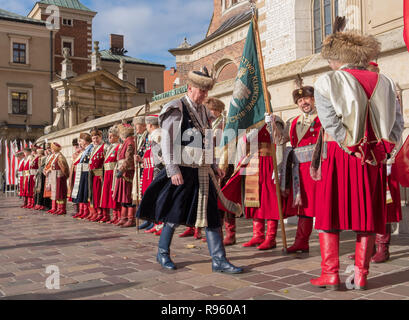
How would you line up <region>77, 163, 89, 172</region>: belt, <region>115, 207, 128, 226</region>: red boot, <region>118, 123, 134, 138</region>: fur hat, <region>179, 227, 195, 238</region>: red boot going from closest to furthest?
1. <region>179, 227, 195, 238</region>: red boot
2. <region>115, 207, 128, 226</region>: red boot
3. <region>118, 123, 134, 138</region>: fur hat
4. <region>77, 163, 89, 172</region>: belt

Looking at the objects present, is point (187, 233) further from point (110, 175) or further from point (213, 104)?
point (110, 175)

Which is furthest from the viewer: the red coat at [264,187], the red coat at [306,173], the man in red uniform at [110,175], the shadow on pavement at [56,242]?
the man in red uniform at [110,175]

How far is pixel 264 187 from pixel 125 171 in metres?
3.65

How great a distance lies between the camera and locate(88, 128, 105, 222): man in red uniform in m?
9.52

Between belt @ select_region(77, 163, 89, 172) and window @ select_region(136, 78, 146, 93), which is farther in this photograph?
window @ select_region(136, 78, 146, 93)

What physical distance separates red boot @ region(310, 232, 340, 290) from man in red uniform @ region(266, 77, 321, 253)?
3.88ft

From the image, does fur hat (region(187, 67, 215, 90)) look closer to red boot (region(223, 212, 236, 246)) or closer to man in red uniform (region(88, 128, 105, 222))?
red boot (region(223, 212, 236, 246))

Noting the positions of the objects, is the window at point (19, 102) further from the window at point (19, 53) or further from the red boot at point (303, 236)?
the red boot at point (303, 236)

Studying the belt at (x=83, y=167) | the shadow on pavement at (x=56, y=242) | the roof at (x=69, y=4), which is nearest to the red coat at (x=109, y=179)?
the belt at (x=83, y=167)

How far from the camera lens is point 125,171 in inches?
332

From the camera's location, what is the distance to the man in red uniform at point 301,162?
4.89m

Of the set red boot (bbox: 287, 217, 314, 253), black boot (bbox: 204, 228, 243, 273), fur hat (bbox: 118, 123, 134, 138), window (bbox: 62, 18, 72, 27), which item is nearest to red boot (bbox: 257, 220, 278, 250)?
red boot (bbox: 287, 217, 314, 253)

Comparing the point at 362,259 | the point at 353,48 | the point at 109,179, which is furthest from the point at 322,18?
the point at 362,259

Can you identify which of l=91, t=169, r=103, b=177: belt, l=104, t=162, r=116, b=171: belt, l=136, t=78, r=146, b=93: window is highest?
l=136, t=78, r=146, b=93: window
